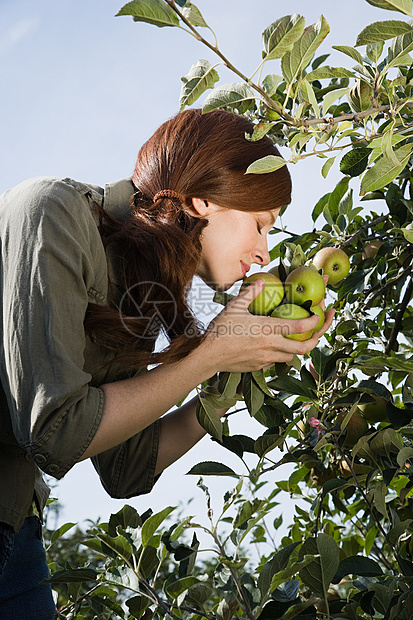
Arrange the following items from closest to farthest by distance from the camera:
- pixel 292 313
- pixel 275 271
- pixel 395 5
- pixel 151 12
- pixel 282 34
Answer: pixel 395 5 → pixel 151 12 → pixel 282 34 → pixel 292 313 → pixel 275 271

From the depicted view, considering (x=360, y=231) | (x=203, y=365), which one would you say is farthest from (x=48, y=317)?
(x=360, y=231)

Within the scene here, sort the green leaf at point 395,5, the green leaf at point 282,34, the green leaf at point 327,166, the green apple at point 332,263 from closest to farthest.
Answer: the green leaf at point 395,5 < the green leaf at point 282,34 < the green leaf at point 327,166 < the green apple at point 332,263

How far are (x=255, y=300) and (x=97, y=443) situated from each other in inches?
18.4

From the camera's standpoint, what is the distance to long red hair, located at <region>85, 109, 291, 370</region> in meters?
1.46

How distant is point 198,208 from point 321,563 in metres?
0.80

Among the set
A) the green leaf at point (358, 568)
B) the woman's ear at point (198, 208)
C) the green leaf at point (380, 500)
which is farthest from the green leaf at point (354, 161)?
the green leaf at point (358, 568)

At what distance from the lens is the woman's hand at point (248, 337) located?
1.40 m

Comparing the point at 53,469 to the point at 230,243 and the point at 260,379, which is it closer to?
the point at 260,379

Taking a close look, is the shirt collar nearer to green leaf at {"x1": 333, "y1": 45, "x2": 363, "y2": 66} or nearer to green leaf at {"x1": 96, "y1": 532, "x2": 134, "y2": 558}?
green leaf at {"x1": 333, "y1": 45, "x2": 363, "y2": 66}

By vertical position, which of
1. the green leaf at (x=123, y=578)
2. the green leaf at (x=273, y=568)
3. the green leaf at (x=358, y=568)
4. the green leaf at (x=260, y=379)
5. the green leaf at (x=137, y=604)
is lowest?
the green leaf at (x=358, y=568)

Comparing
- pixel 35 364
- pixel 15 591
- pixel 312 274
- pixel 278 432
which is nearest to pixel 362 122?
pixel 312 274

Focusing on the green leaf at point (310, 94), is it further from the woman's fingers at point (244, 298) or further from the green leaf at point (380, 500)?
the green leaf at point (380, 500)

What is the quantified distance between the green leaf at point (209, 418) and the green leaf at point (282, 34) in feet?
2.44

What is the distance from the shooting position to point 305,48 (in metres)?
1.28
